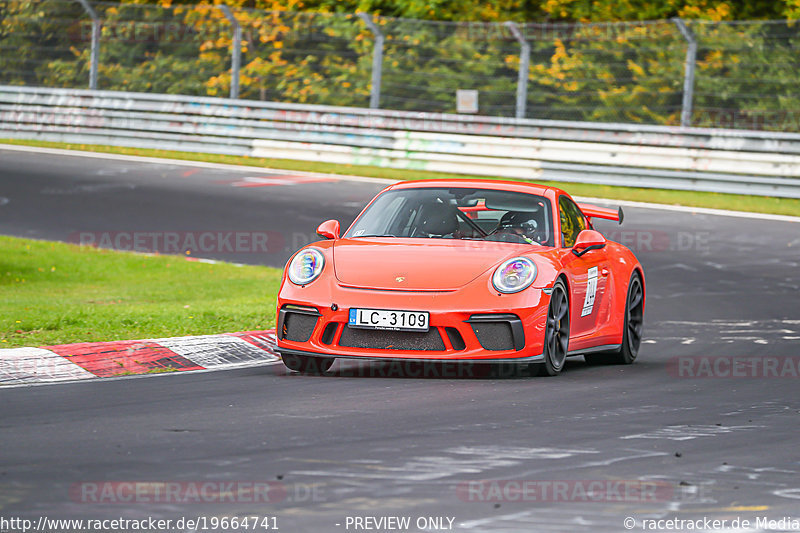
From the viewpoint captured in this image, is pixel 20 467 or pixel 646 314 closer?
pixel 20 467

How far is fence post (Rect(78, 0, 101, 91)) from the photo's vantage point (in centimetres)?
2633

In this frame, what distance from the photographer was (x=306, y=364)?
28.4 ft

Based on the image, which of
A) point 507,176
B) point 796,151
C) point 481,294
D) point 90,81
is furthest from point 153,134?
point 481,294

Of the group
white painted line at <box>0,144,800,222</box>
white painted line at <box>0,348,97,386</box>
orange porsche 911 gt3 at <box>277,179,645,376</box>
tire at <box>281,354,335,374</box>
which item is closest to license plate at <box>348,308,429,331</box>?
orange porsche 911 gt3 at <box>277,179,645,376</box>

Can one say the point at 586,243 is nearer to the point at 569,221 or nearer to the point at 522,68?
the point at 569,221

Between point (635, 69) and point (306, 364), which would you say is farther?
point (635, 69)

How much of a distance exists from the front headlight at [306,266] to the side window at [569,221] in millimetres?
1691

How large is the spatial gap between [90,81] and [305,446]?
22223 millimetres

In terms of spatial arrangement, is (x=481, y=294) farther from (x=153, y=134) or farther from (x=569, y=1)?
(x=569, y=1)

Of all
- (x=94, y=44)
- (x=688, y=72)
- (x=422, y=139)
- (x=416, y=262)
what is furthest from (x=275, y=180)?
(x=416, y=262)

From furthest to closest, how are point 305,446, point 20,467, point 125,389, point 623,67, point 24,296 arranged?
1. point 623,67
2. point 24,296
3. point 125,389
4. point 305,446
5. point 20,467

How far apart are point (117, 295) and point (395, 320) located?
5.56 meters

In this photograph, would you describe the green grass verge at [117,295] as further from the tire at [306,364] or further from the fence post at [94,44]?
the fence post at [94,44]

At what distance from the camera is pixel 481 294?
26.5 ft
